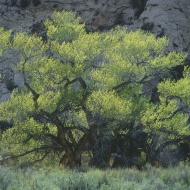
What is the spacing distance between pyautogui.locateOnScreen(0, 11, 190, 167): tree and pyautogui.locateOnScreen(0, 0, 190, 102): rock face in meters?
21.3

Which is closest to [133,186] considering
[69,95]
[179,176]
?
[179,176]

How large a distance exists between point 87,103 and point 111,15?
30784 mm

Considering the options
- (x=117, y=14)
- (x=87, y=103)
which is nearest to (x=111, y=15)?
(x=117, y=14)

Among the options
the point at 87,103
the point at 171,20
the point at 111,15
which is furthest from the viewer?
the point at 111,15

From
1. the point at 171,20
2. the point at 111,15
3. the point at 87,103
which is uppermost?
the point at 171,20

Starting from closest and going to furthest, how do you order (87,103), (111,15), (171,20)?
(87,103) → (171,20) → (111,15)

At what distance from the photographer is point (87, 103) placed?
22.5 metres

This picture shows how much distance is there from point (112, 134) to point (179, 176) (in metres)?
12.4

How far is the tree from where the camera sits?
73.5 ft

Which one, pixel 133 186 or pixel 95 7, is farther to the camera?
pixel 95 7

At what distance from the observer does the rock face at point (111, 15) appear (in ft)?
151

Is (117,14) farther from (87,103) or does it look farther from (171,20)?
(87,103)

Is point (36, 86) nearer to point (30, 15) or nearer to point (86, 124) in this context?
point (86, 124)

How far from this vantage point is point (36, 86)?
24.2 metres
